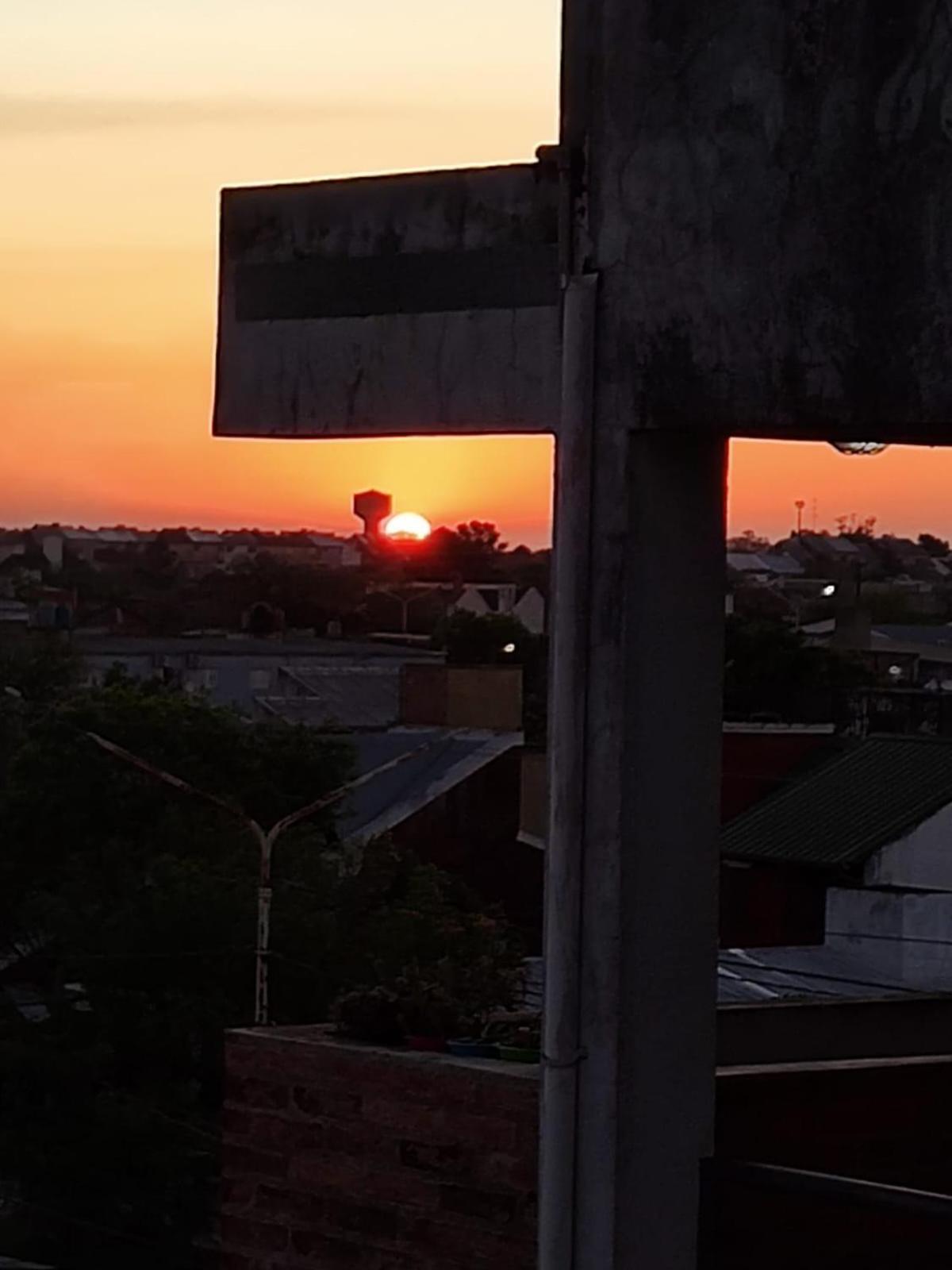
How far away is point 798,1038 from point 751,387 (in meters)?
3.15

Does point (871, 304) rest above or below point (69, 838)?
above

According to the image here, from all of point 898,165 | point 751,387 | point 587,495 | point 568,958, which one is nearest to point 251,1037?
point 568,958

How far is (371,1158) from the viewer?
6.82 m

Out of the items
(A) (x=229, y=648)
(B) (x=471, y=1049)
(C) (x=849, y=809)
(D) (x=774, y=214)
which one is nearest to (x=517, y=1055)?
(B) (x=471, y=1049)

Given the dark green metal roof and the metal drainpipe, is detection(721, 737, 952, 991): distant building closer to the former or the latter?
the dark green metal roof

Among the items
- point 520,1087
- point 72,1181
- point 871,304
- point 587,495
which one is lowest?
point 72,1181

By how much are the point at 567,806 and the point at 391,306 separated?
4.80 feet

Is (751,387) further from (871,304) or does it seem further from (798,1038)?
(798,1038)

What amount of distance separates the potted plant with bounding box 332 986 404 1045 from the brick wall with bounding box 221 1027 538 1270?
0.25 ft

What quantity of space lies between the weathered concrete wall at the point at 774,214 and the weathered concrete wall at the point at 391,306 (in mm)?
296

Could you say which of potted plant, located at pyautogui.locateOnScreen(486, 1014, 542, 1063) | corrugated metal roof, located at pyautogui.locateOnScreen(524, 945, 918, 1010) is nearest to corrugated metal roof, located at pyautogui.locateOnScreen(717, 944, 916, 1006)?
corrugated metal roof, located at pyautogui.locateOnScreen(524, 945, 918, 1010)

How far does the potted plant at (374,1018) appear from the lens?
7.05 metres

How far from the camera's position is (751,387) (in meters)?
6.10

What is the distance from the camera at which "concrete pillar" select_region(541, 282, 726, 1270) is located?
623 cm
